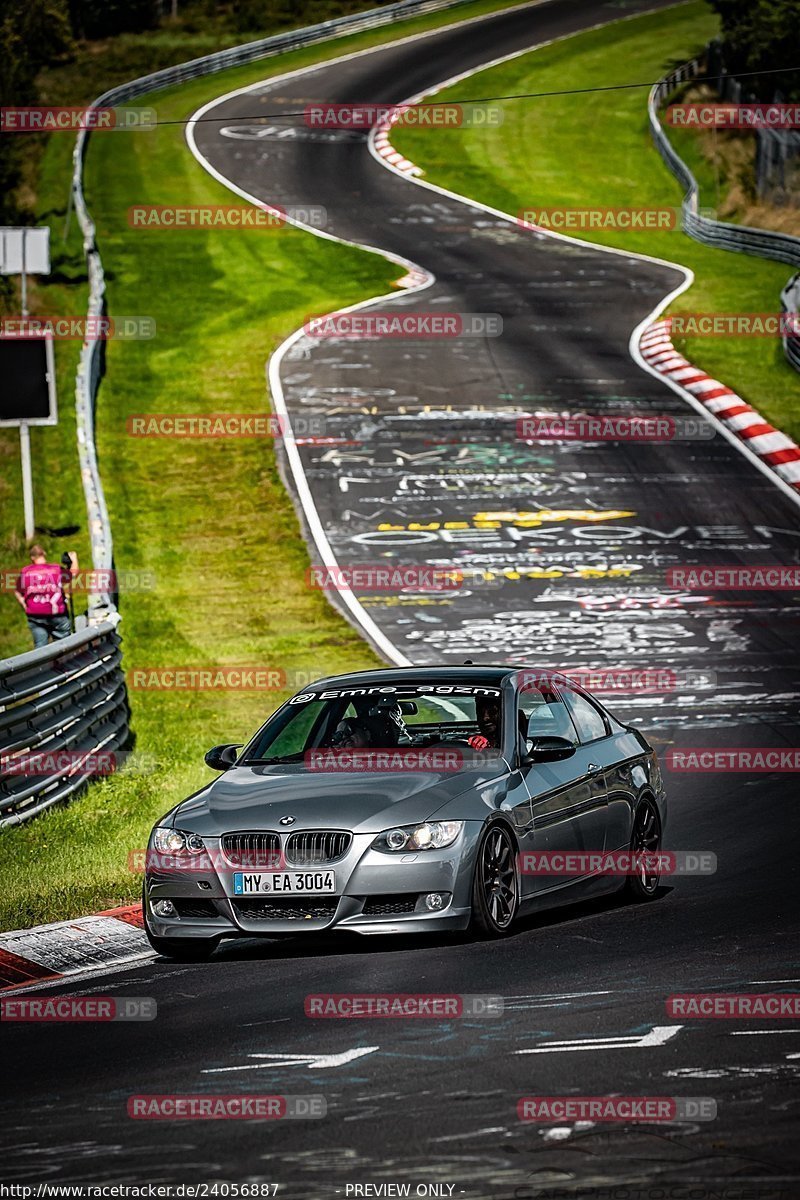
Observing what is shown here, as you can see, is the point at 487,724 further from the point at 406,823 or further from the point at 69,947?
the point at 69,947

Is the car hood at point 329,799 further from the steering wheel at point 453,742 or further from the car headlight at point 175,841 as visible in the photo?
the steering wheel at point 453,742

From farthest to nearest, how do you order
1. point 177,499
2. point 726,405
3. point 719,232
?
point 719,232, point 726,405, point 177,499

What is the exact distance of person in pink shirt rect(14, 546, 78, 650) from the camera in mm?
20375

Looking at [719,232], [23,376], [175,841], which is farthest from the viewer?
[719,232]

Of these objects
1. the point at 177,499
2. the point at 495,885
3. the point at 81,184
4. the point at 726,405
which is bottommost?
the point at 177,499

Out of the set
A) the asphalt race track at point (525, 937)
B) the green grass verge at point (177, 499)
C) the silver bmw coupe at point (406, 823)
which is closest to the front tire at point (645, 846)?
the silver bmw coupe at point (406, 823)

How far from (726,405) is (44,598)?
15.1 m

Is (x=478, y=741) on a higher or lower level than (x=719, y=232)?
higher

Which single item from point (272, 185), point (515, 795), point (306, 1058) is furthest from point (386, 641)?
point (272, 185)

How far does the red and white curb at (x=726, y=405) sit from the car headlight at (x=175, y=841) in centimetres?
1900

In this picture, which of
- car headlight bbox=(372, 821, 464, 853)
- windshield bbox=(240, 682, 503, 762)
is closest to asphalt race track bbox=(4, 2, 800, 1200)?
car headlight bbox=(372, 821, 464, 853)

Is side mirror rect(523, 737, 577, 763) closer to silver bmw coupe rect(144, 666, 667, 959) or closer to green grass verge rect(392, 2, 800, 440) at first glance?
silver bmw coupe rect(144, 666, 667, 959)

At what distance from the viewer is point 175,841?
381 inches

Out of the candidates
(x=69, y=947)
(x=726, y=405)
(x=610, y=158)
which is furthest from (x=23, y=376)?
(x=610, y=158)
